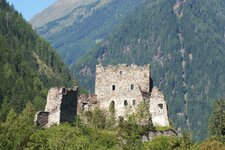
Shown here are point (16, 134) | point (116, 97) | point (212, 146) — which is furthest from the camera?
point (116, 97)

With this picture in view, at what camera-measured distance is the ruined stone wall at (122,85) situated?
109000 millimetres

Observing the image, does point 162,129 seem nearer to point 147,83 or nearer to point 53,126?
point 147,83

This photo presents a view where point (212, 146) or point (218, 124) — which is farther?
point (218, 124)

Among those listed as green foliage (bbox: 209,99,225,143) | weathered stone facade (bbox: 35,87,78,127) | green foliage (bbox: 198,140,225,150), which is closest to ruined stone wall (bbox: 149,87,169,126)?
green foliage (bbox: 198,140,225,150)

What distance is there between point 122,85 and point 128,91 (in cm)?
133

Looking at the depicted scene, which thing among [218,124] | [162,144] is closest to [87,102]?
[162,144]

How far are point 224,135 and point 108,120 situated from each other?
23.9 metres

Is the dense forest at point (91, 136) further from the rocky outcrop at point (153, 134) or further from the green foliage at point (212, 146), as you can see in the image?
the rocky outcrop at point (153, 134)

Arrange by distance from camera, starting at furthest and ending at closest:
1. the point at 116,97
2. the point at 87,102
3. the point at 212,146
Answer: the point at 87,102
the point at 116,97
the point at 212,146

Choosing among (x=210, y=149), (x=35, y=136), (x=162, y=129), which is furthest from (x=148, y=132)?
(x=35, y=136)

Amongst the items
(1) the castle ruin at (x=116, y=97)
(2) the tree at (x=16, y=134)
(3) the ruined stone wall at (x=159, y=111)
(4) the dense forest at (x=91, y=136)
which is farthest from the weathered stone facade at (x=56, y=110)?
(3) the ruined stone wall at (x=159, y=111)

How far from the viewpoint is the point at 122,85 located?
110 m

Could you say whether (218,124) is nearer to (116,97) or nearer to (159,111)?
(159,111)

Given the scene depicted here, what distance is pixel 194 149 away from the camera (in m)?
96.9
